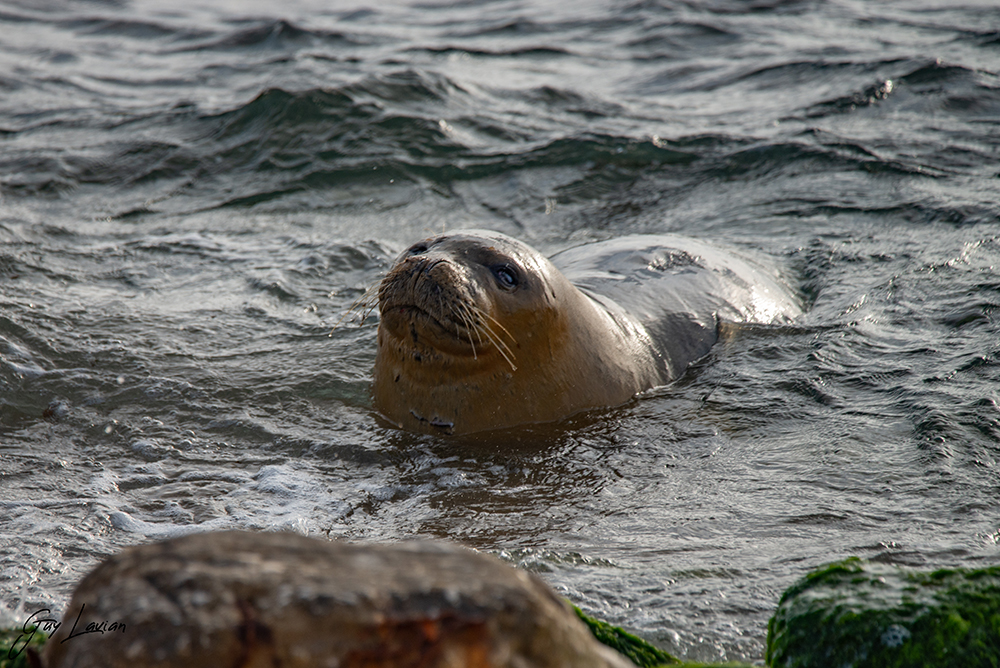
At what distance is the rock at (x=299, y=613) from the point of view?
4.90 feet

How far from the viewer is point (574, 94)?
35.7 ft

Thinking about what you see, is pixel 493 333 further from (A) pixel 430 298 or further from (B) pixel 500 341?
(A) pixel 430 298

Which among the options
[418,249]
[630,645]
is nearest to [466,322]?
[418,249]

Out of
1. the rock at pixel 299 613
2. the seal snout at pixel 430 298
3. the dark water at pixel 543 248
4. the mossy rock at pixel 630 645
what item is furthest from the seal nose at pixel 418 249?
the rock at pixel 299 613

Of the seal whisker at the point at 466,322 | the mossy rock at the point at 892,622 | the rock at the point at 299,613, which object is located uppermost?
the rock at the point at 299,613

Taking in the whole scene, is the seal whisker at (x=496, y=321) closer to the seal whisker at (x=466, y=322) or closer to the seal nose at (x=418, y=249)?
the seal whisker at (x=466, y=322)

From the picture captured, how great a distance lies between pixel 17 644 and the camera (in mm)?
2314

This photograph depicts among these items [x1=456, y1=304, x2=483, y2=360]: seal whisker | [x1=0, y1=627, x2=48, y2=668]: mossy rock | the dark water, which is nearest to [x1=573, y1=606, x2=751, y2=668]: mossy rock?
the dark water

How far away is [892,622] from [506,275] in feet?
8.12

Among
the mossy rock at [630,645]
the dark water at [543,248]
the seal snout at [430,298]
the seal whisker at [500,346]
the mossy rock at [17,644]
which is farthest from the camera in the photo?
the seal whisker at [500,346]

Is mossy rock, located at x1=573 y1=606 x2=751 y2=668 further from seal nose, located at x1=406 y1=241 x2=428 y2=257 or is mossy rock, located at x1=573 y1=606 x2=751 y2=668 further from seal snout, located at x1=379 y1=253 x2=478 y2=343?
seal nose, located at x1=406 y1=241 x2=428 y2=257

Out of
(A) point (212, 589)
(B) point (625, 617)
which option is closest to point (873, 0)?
(B) point (625, 617)

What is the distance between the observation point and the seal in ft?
14.0

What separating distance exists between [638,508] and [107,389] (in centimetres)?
277
